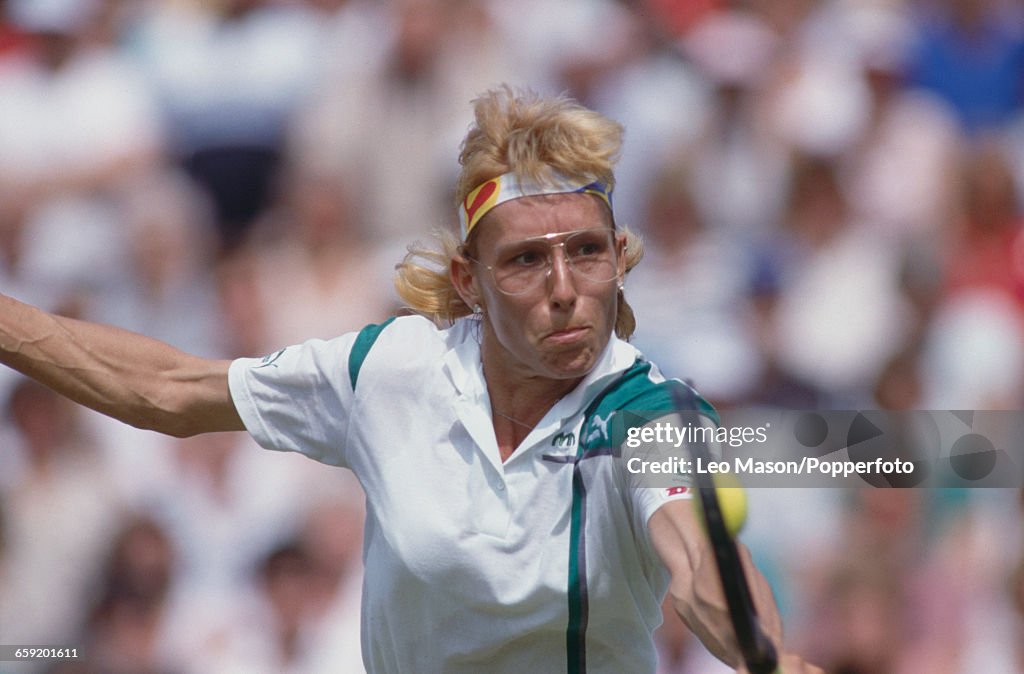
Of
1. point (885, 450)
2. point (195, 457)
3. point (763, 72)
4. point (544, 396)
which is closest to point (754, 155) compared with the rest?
point (763, 72)

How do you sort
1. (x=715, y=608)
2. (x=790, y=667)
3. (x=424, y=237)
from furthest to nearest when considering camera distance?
(x=424, y=237) < (x=715, y=608) < (x=790, y=667)

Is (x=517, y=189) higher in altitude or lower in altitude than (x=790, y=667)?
higher

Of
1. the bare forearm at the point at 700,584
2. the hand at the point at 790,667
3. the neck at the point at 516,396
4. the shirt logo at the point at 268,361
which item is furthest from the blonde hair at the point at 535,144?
the hand at the point at 790,667

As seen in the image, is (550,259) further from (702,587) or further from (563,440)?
(702,587)

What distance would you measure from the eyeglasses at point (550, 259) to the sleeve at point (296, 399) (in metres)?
0.44

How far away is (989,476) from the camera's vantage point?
573cm

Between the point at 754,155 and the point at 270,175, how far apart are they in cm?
234

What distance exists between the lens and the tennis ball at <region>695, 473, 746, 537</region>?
2.82m

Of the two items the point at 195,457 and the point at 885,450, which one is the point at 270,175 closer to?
the point at 195,457

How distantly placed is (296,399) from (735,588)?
141 cm

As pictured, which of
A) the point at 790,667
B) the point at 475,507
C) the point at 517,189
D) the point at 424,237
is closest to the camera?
the point at 790,667

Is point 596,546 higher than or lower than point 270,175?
lower

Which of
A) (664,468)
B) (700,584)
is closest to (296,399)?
(664,468)

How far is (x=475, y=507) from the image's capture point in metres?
3.39
